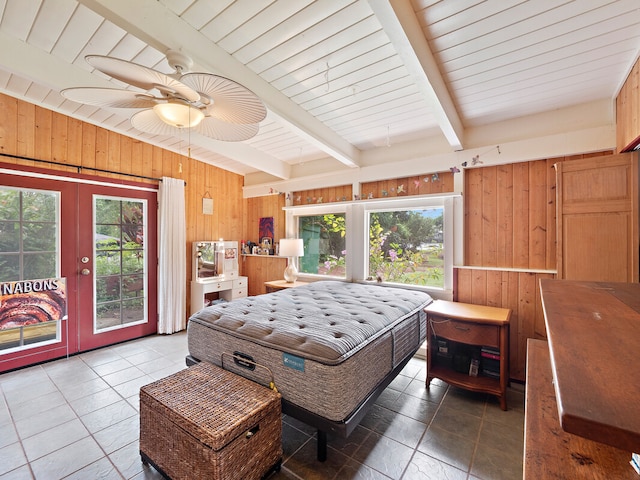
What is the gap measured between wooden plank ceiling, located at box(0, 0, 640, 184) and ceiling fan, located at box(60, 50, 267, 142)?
13.7 inches

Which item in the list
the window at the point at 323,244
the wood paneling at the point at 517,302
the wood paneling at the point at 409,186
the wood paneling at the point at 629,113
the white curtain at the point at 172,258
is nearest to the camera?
the wood paneling at the point at 629,113

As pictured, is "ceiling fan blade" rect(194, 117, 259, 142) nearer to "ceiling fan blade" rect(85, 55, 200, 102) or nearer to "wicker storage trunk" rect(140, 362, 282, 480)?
"ceiling fan blade" rect(85, 55, 200, 102)

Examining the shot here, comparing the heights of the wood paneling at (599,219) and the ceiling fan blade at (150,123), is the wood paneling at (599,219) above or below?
below

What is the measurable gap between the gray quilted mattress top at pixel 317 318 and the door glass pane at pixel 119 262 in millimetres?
2081

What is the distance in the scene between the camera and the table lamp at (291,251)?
4176 millimetres

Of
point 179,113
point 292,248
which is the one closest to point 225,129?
point 179,113

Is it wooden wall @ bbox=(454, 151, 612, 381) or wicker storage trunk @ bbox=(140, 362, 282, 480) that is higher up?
wooden wall @ bbox=(454, 151, 612, 381)

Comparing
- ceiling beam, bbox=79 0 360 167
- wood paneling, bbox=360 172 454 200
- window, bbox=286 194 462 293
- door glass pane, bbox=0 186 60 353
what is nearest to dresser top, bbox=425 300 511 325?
window, bbox=286 194 462 293

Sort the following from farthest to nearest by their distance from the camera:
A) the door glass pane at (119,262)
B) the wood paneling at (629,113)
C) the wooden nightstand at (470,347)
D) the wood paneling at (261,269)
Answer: the wood paneling at (261,269), the door glass pane at (119,262), the wooden nightstand at (470,347), the wood paneling at (629,113)

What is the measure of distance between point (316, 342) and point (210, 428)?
642mm

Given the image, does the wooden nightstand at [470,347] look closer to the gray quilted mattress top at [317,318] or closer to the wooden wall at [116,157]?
the gray quilted mattress top at [317,318]

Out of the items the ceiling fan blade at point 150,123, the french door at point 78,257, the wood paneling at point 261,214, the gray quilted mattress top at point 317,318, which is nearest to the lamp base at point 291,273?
the wood paneling at point 261,214

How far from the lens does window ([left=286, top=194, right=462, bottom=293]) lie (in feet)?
10.6

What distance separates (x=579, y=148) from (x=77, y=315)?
5298 mm
